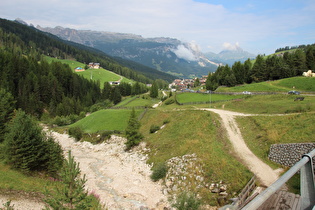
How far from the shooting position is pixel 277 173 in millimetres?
24281

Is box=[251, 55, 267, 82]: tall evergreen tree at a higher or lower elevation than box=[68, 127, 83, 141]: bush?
higher

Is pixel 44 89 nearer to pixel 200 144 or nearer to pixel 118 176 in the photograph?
pixel 118 176

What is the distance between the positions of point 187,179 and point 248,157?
31.9 feet

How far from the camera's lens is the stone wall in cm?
2441

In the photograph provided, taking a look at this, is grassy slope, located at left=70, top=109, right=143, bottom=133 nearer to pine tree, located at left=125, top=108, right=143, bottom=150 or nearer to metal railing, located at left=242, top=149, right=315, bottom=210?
pine tree, located at left=125, top=108, right=143, bottom=150

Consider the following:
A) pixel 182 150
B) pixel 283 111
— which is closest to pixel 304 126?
pixel 283 111

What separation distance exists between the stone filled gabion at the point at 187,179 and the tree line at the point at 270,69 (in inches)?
2775

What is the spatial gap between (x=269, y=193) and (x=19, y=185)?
2738 cm

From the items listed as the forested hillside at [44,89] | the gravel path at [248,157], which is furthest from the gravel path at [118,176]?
the forested hillside at [44,89]

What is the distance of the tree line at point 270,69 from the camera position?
84625 millimetres

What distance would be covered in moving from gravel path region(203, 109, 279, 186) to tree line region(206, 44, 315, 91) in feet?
191

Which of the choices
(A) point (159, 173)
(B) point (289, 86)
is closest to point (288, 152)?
(A) point (159, 173)

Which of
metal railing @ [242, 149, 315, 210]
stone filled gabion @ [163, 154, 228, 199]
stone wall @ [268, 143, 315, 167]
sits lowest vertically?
stone filled gabion @ [163, 154, 228, 199]

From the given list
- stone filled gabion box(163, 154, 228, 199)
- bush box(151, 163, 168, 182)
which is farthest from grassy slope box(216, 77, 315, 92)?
bush box(151, 163, 168, 182)
